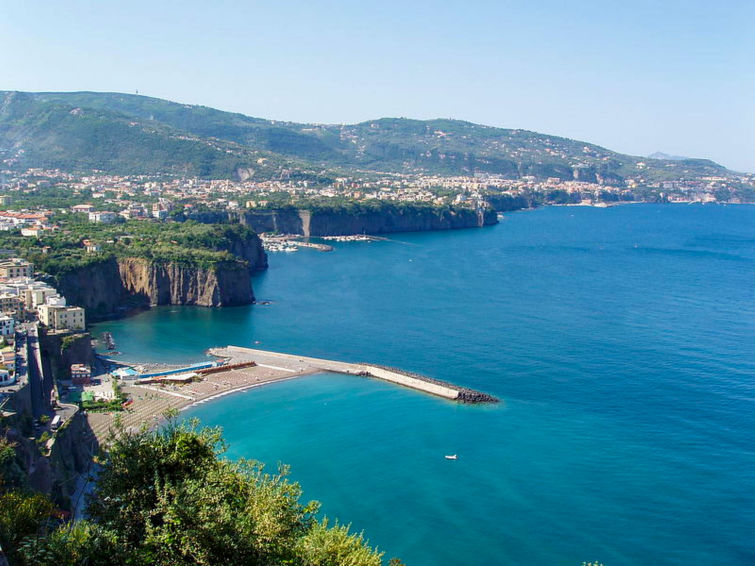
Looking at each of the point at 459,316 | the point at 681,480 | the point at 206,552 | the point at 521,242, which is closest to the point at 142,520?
the point at 206,552

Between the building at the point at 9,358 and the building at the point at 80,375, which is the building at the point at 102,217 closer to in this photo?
the building at the point at 80,375

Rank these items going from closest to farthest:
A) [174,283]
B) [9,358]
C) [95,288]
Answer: [9,358]
[95,288]
[174,283]

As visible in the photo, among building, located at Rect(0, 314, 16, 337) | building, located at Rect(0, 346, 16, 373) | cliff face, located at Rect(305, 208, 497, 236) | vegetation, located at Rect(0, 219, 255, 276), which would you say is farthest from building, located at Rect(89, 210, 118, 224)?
building, located at Rect(0, 346, 16, 373)

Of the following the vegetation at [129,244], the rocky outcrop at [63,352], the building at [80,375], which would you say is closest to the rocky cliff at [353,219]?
the vegetation at [129,244]

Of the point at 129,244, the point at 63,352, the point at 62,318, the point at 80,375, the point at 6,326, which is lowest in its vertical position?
the point at 80,375

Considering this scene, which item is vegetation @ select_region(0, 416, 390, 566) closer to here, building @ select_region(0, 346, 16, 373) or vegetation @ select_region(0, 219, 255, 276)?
building @ select_region(0, 346, 16, 373)

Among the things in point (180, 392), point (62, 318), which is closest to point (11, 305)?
point (62, 318)

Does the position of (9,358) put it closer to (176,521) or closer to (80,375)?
(80,375)
